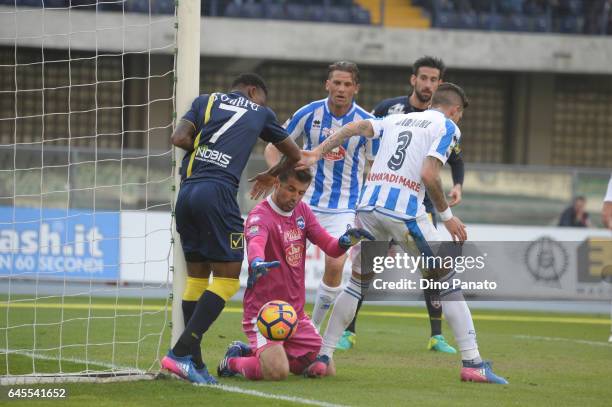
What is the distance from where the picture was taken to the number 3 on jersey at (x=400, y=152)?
25.1 ft

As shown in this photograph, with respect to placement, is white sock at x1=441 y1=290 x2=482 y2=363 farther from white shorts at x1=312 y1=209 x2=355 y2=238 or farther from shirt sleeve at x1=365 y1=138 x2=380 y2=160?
shirt sleeve at x1=365 y1=138 x2=380 y2=160

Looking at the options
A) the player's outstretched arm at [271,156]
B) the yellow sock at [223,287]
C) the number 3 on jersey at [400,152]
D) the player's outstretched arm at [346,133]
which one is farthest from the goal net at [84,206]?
the number 3 on jersey at [400,152]

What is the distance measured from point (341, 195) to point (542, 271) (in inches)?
353

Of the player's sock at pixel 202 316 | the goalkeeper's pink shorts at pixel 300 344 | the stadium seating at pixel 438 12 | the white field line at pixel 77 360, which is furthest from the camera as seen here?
the stadium seating at pixel 438 12

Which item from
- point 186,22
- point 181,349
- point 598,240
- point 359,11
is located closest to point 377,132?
point 186,22

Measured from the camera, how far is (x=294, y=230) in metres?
7.57

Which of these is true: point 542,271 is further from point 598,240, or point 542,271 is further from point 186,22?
point 186,22

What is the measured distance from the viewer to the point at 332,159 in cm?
959

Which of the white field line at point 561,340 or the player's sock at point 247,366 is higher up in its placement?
the player's sock at point 247,366

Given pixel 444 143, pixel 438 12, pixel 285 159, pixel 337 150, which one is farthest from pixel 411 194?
pixel 438 12

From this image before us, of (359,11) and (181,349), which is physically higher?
(359,11)

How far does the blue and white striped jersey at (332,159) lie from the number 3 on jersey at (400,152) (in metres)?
1.82

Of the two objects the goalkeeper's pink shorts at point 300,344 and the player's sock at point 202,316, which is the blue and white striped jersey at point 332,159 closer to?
the goalkeeper's pink shorts at point 300,344

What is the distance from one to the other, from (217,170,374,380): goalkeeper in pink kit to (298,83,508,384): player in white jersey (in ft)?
0.60
